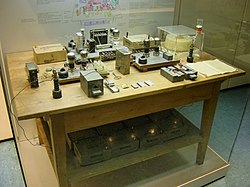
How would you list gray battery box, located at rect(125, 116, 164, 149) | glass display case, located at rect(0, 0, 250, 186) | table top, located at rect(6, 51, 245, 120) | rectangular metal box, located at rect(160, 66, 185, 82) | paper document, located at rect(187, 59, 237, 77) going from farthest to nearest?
gray battery box, located at rect(125, 116, 164, 149), paper document, located at rect(187, 59, 237, 77), rectangular metal box, located at rect(160, 66, 185, 82), glass display case, located at rect(0, 0, 250, 186), table top, located at rect(6, 51, 245, 120)

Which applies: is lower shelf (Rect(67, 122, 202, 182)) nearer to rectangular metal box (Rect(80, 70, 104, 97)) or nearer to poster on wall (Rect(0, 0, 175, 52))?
rectangular metal box (Rect(80, 70, 104, 97))

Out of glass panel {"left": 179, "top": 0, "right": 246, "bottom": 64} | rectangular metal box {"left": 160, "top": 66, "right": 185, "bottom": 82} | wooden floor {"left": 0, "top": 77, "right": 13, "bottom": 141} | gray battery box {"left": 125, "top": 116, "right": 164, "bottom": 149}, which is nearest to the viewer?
rectangular metal box {"left": 160, "top": 66, "right": 185, "bottom": 82}

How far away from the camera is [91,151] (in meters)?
1.64

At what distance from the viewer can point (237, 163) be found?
2.29m

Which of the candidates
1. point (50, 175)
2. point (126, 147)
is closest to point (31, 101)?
point (126, 147)

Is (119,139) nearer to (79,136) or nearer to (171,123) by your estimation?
(79,136)

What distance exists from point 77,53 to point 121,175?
0.91 m

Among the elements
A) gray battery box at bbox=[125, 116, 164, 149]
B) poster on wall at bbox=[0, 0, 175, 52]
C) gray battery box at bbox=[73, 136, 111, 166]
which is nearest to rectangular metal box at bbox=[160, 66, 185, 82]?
gray battery box at bbox=[125, 116, 164, 149]

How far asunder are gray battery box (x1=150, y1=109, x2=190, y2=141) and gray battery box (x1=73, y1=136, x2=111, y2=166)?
1.43 feet

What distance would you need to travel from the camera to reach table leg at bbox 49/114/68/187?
1355mm

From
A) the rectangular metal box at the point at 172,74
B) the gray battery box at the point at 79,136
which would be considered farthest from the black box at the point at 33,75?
the rectangular metal box at the point at 172,74

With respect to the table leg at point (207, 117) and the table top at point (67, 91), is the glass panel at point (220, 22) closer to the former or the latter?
the table leg at point (207, 117)

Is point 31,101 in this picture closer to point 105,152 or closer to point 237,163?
point 105,152

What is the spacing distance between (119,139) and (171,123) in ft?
1.39
